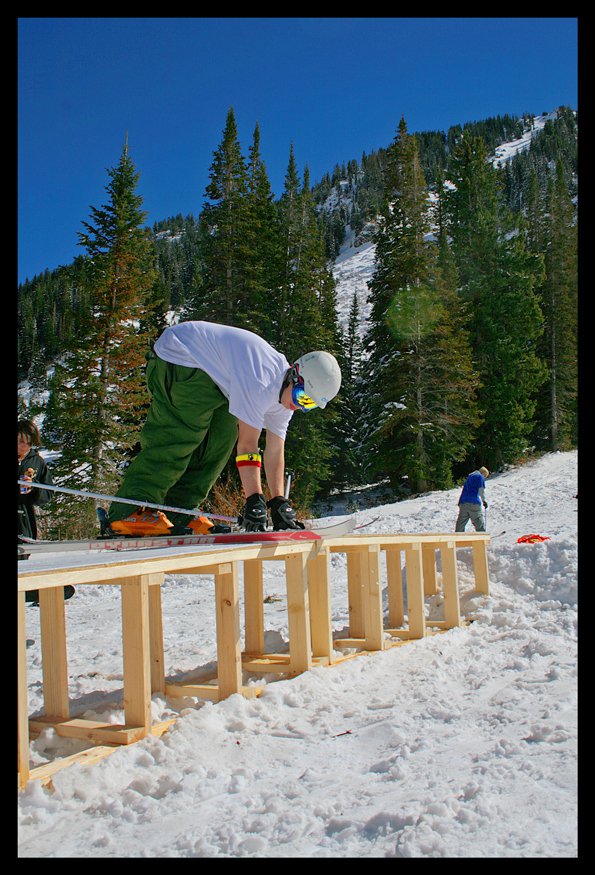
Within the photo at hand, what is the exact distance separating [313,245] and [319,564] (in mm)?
28163

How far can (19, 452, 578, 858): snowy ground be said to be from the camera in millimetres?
2143

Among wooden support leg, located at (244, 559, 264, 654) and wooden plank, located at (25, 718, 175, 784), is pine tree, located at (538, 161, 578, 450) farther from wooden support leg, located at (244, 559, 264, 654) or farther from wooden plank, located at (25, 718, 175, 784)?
wooden plank, located at (25, 718, 175, 784)

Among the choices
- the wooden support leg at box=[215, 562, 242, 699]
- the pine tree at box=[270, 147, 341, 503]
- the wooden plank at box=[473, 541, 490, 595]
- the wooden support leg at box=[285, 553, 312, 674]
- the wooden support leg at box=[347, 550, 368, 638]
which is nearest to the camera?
the wooden support leg at box=[215, 562, 242, 699]

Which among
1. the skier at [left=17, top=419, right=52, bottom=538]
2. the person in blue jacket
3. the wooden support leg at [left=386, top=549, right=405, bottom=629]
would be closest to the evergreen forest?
the person in blue jacket

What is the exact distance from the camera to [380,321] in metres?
27.6

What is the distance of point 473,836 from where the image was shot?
2.04 m

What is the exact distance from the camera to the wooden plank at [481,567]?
6895 mm

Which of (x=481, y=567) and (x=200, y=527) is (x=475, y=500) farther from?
(x=200, y=527)

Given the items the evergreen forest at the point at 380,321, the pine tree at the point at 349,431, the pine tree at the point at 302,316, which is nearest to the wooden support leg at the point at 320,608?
the evergreen forest at the point at 380,321

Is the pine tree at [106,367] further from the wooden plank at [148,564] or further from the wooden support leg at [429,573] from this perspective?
the wooden plank at [148,564]

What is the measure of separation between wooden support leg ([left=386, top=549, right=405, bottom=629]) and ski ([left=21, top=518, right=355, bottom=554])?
6.42 feet
